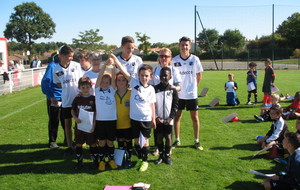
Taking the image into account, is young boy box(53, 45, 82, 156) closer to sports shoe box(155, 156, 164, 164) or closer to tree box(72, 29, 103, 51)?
sports shoe box(155, 156, 164, 164)

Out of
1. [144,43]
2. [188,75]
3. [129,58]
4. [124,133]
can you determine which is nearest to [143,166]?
[124,133]

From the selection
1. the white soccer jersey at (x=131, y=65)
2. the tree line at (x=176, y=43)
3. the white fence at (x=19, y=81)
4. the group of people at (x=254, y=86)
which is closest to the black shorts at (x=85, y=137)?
the white soccer jersey at (x=131, y=65)

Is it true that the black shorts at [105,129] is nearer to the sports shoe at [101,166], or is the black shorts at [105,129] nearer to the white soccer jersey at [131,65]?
the sports shoe at [101,166]

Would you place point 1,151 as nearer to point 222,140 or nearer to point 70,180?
point 70,180

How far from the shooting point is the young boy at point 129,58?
14.9 feet

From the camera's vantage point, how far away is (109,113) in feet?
14.4

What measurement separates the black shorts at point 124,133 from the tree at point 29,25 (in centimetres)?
7910

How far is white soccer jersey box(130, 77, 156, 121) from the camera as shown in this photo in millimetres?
Answer: 4294

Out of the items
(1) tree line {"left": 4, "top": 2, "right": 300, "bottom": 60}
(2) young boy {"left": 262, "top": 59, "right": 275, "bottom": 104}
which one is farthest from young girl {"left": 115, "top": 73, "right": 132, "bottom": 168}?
(1) tree line {"left": 4, "top": 2, "right": 300, "bottom": 60}

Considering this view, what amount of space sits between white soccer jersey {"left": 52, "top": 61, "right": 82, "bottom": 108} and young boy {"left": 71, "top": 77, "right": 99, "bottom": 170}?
448mm

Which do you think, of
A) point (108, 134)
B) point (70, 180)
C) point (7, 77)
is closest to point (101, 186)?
point (70, 180)

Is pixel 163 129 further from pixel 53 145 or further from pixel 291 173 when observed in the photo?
pixel 53 145

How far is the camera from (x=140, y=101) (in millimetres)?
4289

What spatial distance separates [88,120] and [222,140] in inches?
123
